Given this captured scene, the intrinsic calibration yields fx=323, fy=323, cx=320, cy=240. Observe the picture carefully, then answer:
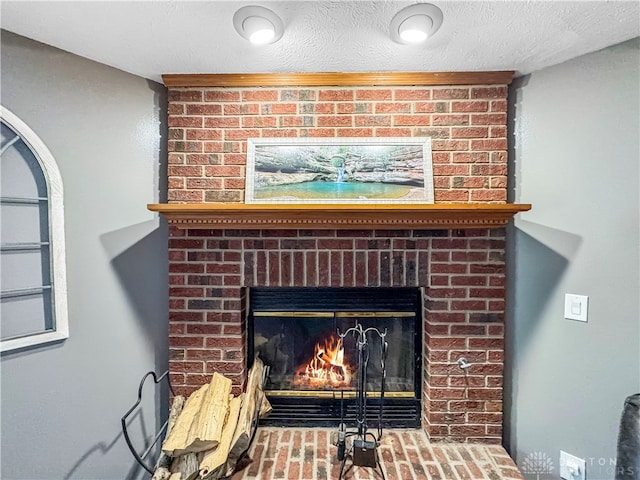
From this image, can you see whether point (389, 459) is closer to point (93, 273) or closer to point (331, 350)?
point (331, 350)

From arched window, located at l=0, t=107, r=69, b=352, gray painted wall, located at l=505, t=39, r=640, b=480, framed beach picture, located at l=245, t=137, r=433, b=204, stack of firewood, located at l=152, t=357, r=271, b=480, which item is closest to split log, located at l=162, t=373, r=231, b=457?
stack of firewood, located at l=152, t=357, r=271, b=480

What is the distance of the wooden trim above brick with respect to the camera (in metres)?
1.66

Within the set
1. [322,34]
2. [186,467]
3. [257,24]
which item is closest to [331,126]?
[322,34]

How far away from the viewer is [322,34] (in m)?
1.38

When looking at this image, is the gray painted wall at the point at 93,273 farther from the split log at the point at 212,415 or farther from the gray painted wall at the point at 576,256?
the gray painted wall at the point at 576,256

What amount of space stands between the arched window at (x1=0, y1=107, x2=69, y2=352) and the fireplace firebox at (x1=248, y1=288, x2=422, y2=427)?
0.93 m

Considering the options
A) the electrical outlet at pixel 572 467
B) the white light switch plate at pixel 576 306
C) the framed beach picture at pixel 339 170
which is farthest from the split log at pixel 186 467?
the white light switch plate at pixel 576 306

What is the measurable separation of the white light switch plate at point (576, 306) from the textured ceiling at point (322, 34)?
1152 mm

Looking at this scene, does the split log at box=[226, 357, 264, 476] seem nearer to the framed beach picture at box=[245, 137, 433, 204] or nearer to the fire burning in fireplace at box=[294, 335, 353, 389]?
the fire burning in fireplace at box=[294, 335, 353, 389]

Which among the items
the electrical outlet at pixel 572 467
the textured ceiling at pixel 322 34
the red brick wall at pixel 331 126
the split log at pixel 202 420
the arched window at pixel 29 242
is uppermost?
the textured ceiling at pixel 322 34

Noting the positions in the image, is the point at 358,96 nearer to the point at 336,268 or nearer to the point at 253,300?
the point at 336,268

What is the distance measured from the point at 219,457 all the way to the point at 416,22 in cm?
194

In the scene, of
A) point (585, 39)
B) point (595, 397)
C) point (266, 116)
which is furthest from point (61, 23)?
point (595, 397)

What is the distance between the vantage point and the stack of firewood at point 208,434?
4.50ft
